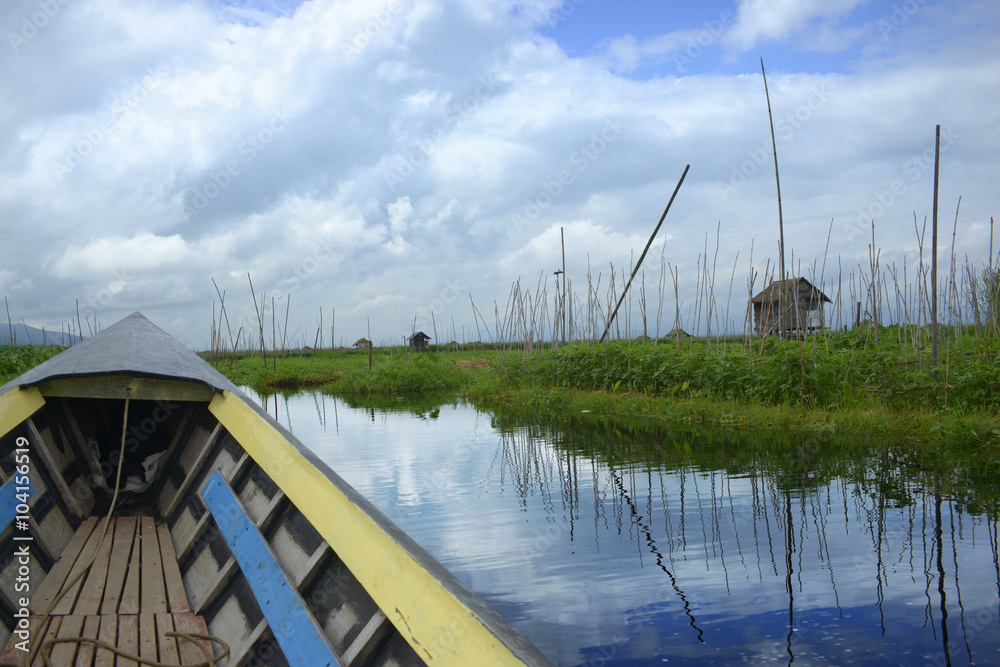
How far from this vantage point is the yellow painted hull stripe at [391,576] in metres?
1.33

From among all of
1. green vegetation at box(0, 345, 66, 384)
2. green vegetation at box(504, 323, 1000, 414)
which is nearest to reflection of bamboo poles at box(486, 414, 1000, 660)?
green vegetation at box(504, 323, 1000, 414)

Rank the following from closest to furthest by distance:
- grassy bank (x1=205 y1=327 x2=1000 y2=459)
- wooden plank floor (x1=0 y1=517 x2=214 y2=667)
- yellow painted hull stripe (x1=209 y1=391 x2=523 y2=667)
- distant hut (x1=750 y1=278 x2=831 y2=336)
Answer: yellow painted hull stripe (x1=209 y1=391 x2=523 y2=667), wooden plank floor (x1=0 y1=517 x2=214 y2=667), grassy bank (x1=205 y1=327 x2=1000 y2=459), distant hut (x1=750 y1=278 x2=831 y2=336)

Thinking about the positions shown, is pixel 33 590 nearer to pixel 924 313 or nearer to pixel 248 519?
pixel 248 519

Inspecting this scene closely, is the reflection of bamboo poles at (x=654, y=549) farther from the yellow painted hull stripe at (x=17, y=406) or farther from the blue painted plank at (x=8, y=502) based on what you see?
the yellow painted hull stripe at (x=17, y=406)

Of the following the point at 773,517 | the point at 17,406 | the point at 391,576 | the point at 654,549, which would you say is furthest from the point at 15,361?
the point at 391,576

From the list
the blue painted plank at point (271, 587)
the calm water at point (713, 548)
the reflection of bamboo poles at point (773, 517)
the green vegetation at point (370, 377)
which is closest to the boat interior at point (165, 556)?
the blue painted plank at point (271, 587)

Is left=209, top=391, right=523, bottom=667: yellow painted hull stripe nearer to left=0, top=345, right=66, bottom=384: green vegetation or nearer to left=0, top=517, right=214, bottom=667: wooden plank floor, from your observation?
left=0, top=517, right=214, bottom=667: wooden plank floor

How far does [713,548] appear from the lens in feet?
14.2

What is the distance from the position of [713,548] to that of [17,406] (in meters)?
3.99

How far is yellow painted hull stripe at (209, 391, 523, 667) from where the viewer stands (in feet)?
4.35

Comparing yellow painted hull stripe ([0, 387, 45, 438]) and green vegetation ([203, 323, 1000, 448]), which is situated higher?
yellow painted hull stripe ([0, 387, 45, 438])

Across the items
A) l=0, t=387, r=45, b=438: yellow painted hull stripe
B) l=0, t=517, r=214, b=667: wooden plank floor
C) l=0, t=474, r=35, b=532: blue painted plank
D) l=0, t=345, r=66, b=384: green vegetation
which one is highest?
l=0, t=345, r=66, b=384: green vegetation

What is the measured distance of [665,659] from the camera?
292 cm

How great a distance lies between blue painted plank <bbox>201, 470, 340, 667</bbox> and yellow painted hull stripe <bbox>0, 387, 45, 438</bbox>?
3.06 ft
